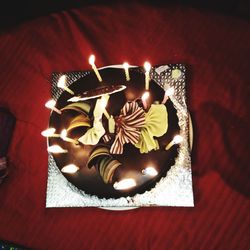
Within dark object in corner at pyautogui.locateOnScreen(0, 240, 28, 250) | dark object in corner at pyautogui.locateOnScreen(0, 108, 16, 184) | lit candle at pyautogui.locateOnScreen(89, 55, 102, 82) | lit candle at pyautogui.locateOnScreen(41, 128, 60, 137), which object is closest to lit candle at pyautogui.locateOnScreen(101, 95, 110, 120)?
lit candle at pyautogui.locateOnScreen(89, 55, 102, 82)

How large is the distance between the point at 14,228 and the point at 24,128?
0.54 meters

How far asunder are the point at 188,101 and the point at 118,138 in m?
0.45

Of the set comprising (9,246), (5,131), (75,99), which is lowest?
(9,246)

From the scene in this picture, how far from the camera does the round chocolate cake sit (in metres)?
1.62

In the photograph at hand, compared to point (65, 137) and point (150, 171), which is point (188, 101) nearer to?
point (150, 171)

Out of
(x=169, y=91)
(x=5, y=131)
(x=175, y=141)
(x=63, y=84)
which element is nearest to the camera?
(x=175, y=141)

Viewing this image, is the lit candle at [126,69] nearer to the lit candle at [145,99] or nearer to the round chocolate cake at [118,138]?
the round chocolate cake at [118,138]

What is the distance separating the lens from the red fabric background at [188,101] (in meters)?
1.70

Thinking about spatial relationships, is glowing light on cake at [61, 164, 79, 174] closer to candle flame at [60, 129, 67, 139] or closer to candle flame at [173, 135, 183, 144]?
candle flame at [60, 129, 67, 139]

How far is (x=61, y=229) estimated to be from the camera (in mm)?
1801

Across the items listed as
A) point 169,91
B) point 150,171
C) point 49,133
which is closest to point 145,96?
point 169,91

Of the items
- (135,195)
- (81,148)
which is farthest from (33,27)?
(135,195)

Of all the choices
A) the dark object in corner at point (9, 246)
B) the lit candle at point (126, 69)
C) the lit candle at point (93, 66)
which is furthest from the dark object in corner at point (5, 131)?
the lit candle at point (126, 69)

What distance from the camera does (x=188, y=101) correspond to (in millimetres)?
1863
